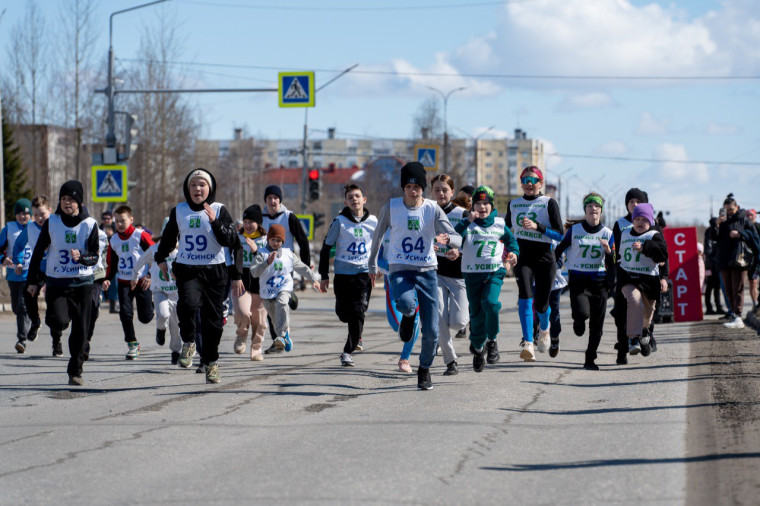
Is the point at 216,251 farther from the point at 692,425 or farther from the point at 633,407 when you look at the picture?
the point at 692,425

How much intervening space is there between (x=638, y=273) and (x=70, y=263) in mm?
5965

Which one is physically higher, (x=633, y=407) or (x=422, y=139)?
(x=422, y=139)

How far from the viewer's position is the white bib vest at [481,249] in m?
11.5

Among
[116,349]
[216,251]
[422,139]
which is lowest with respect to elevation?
[116,349]

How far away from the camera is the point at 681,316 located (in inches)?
782

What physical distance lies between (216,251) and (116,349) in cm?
523

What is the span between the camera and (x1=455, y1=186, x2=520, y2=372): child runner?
11445mm

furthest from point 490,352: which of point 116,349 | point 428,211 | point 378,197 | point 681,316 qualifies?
point 378,197

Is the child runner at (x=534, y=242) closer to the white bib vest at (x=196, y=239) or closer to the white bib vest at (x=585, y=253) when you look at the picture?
the white bib vest at (x=585, y=253)

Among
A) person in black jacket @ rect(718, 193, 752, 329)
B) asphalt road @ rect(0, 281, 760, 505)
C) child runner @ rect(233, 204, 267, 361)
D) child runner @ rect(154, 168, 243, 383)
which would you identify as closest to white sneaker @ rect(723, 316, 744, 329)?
person in black jacket @ rect(718, 193, 752, 329)

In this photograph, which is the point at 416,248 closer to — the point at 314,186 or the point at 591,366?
the point at 591,366

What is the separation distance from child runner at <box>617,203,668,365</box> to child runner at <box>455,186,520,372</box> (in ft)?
5.36

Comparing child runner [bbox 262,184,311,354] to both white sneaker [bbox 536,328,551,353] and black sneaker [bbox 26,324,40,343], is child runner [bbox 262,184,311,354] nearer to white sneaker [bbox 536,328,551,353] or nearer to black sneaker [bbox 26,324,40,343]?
white sneaker [bbox 536,328,551,353]

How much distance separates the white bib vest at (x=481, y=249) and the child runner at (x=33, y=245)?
5.43 metres
